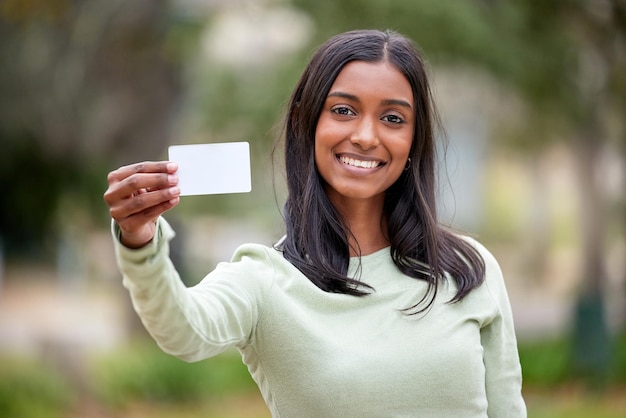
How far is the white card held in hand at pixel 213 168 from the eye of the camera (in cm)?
200

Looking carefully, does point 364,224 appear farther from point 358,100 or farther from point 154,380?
point 154,380

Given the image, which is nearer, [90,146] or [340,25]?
[340,25]

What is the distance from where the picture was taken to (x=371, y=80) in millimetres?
2354

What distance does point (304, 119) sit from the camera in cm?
243

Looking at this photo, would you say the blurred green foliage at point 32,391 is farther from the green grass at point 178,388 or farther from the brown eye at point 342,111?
the brown eye at point 342,111

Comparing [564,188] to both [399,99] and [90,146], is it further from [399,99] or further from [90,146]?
[399,99]

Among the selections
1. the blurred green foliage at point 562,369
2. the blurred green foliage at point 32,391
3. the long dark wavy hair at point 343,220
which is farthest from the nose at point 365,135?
Result: the blurred green foliage at point 562,369

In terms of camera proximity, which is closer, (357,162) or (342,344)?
(342,344)

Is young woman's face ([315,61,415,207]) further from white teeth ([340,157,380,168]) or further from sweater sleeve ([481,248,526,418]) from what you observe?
sweater sleeve ([481,248,526,418])

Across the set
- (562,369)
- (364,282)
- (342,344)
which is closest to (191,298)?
(342,344)

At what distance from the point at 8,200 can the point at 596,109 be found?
8.17 meters

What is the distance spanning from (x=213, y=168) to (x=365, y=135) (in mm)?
446

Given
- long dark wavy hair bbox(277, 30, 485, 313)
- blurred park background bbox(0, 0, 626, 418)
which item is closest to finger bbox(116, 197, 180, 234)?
long dark wavy hair bbox(277, 30, 485, 313)

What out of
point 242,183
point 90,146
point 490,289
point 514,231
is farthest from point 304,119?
point 514,231
